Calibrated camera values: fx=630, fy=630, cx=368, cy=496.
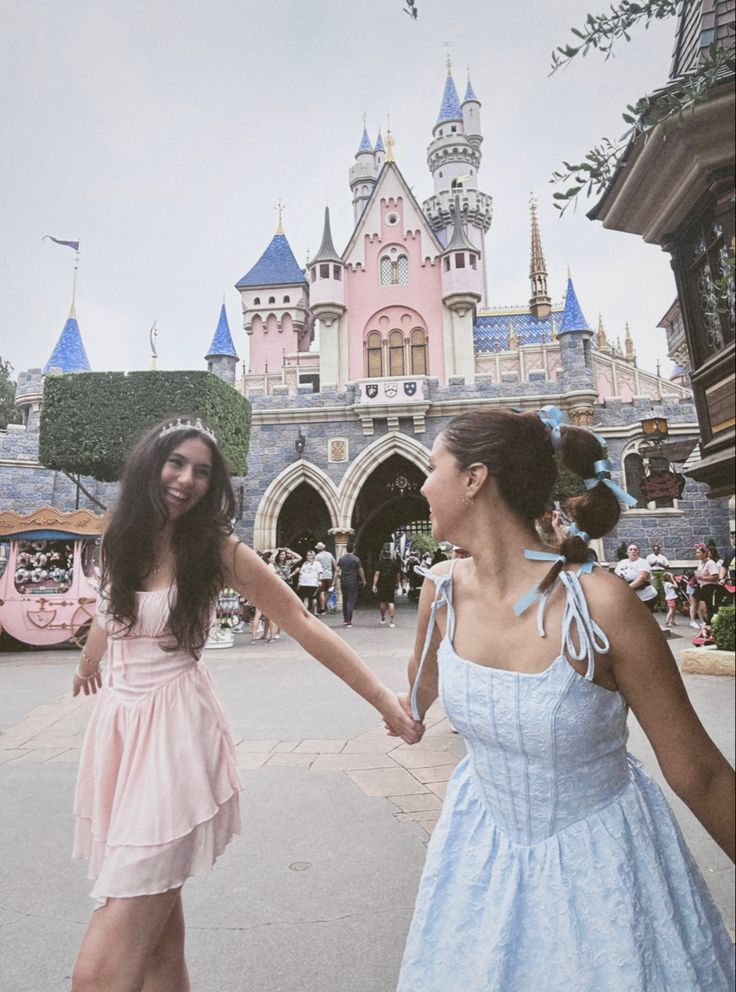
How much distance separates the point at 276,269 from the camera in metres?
30.4

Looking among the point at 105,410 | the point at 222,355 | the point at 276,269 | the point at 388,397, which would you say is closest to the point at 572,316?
the point at 388,397

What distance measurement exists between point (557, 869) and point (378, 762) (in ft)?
10.5

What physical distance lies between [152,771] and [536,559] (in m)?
1.08

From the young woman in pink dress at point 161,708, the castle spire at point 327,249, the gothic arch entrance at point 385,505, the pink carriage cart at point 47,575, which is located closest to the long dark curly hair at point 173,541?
the young woman in pink dress at point 161,708

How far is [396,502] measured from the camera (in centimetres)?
2467

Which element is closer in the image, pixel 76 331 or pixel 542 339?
pixel 76 331

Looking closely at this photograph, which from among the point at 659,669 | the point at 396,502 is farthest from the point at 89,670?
the point at 396,502

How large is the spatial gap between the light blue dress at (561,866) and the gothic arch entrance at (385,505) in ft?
56.7

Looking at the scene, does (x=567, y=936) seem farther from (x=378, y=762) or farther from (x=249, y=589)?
(x=378, y=762)

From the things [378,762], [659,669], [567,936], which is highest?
[659,669]

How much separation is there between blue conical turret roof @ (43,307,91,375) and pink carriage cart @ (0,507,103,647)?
10.3 meters

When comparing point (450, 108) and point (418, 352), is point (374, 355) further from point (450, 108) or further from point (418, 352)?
point (450, 108)

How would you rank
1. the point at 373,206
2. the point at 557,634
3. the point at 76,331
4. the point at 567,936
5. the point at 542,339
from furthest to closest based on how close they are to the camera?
the point at 542,339, the point at 373,206, the point at 76,331, the point at 557,634, the point at 567,936

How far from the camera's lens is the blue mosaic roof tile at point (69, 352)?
19.2 meters
